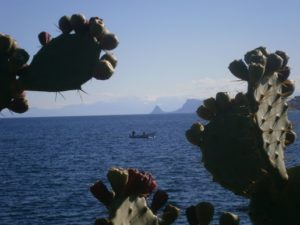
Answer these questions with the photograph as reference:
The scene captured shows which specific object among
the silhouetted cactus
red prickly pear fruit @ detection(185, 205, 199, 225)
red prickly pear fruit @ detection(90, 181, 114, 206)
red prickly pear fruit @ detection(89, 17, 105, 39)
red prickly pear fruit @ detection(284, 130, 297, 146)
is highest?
red prickly pear fruit @ detection(89, 17, 105, 39)

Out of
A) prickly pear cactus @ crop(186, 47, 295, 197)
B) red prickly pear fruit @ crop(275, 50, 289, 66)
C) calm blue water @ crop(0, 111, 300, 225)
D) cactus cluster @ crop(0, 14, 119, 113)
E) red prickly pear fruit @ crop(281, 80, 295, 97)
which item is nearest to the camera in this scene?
cactus cluster @ crop(0, 14, 119, 113)

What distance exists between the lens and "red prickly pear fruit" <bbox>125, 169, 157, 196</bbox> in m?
2.35

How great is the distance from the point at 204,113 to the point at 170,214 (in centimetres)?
74

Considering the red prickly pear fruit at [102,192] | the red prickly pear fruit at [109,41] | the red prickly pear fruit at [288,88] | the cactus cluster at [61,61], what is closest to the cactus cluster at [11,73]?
the cactus cluster at [61,61]

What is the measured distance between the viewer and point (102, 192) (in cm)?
240

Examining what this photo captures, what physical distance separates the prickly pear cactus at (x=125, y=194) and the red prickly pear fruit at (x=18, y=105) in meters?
0.48

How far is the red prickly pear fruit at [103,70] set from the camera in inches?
90.4

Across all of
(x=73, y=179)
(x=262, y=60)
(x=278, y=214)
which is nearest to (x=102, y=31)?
(x=262, y=60)

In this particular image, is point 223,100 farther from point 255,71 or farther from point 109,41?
point 109,41

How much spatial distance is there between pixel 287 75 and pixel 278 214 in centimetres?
83

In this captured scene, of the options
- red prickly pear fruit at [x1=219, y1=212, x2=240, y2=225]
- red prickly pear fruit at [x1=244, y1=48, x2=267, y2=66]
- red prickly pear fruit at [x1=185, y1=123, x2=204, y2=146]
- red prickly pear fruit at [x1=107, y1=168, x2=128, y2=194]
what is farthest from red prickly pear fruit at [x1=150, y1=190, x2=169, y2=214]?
red prickly pear fruit at [x1=244, y1=48, x2=267, y2=66]

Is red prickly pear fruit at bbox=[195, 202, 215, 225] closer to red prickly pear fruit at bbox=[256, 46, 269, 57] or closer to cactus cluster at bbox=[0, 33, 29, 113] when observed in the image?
red prickly pear fruit at bbox=[256, 46, 269, 57]

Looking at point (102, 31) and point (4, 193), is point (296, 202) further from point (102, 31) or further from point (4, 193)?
point (4, 193)

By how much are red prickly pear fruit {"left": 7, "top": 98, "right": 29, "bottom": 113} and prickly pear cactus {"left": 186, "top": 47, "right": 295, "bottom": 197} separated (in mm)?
1042
